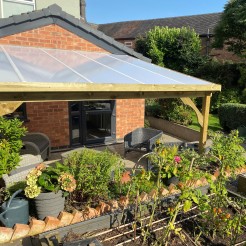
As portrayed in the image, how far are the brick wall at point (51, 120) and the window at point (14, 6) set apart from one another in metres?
3.78

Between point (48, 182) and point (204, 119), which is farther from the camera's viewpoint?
point (204, 119)

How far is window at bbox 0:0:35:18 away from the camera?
904 cm

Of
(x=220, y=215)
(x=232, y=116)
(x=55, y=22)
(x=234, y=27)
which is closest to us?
(x=220, y=215)

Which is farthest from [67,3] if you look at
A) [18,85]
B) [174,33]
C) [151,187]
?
[174,33]

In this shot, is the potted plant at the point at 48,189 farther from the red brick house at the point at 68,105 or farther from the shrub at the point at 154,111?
the shrub at the point at 154,111

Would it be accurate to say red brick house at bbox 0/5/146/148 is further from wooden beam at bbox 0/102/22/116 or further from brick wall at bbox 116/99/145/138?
wooden beam at bbox 0/102/22/116

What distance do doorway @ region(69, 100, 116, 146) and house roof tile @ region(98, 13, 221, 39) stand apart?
21.0 m

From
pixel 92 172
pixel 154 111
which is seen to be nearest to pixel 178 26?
pixel 154 111

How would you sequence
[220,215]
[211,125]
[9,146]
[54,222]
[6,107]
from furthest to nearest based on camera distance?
[211,125], [9,146], [54,222], [6,107], [220,215]

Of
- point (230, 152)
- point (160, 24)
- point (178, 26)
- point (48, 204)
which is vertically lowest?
point (48, 204)

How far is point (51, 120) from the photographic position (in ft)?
29.8

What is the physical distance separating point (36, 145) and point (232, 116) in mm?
9969

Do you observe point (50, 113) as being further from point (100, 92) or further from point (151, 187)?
point (151, 187)

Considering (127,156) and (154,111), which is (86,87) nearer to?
(127,156)
